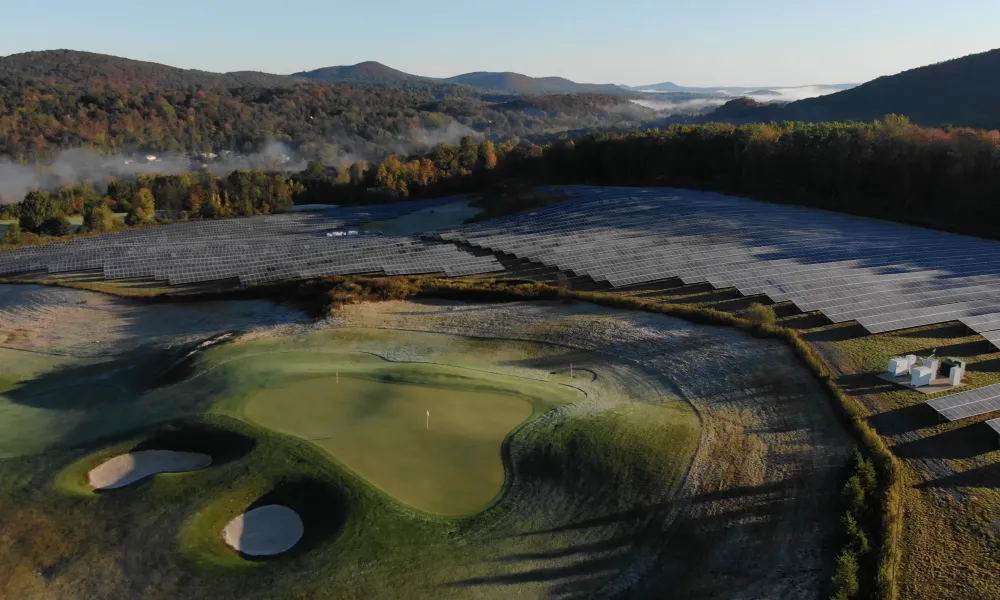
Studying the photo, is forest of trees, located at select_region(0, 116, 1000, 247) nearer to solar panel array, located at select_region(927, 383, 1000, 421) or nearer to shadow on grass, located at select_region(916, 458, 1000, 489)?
solar panel array, located at select_region(927, 383, 1000, 421)

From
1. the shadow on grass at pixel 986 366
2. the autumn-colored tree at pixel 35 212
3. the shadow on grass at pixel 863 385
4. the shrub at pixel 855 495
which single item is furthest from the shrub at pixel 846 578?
the autumn-colored tree at pixel 35 212

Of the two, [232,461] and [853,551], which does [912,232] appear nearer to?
[853,551]

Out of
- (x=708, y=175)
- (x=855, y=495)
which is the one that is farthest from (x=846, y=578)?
(x=708, y=175)

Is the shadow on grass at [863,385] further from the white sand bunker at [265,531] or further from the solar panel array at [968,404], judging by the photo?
the white sand bunker at [265,531]

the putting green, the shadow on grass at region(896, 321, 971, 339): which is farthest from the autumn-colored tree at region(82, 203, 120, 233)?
the shadow on grass at region(896, 321, 971, 339)

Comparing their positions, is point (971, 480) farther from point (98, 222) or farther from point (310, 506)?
point (98, 222)

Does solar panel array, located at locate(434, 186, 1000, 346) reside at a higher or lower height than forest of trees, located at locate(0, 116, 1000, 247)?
lower
